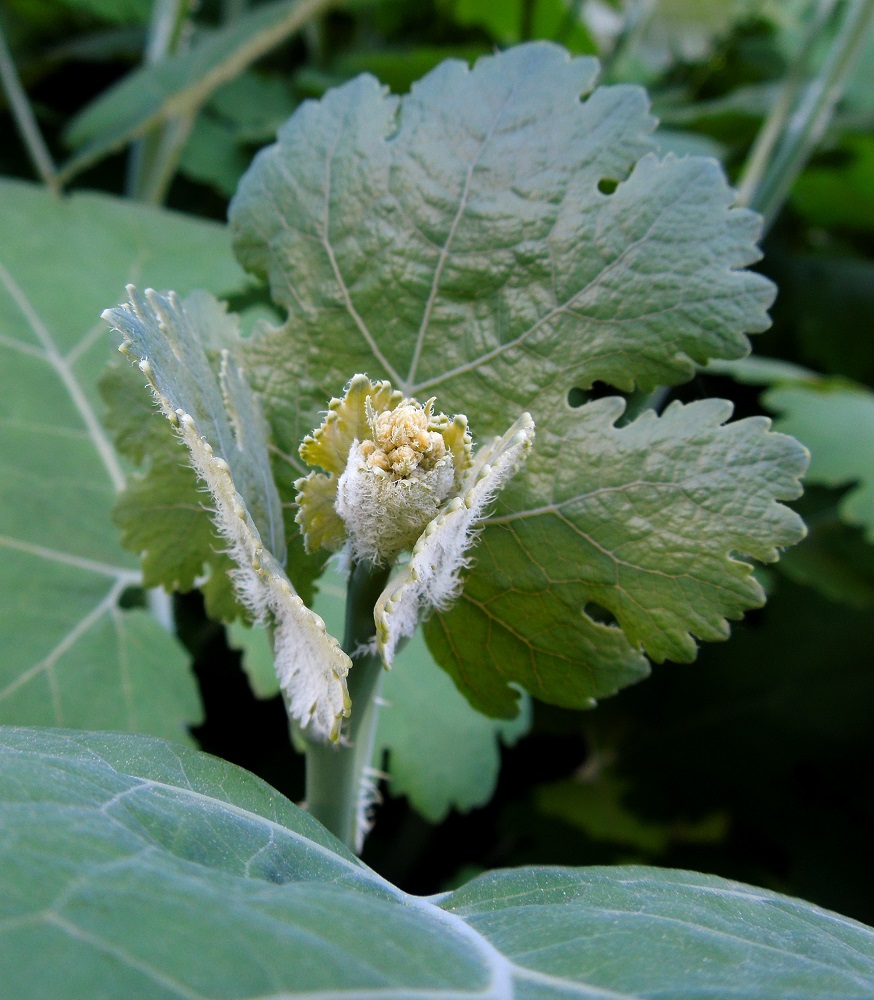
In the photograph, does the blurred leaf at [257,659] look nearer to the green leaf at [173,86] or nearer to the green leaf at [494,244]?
the green leaf at [494,244]

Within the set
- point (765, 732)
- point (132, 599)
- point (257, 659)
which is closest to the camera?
point (257, 659)

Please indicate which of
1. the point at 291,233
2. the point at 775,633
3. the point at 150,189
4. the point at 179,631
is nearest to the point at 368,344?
the point at 291,233

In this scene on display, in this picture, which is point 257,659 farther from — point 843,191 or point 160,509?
point 843,191

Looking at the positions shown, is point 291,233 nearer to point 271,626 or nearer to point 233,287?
point 271,626

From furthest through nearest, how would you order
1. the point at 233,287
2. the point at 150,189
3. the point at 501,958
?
the point at 150,189, the point at 233,287, the point at 501,958

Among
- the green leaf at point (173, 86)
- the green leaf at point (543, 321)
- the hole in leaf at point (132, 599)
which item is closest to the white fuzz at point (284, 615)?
the green leaf at point (543, 321)

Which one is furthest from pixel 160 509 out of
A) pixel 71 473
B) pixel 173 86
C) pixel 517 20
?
pixel 517 20
